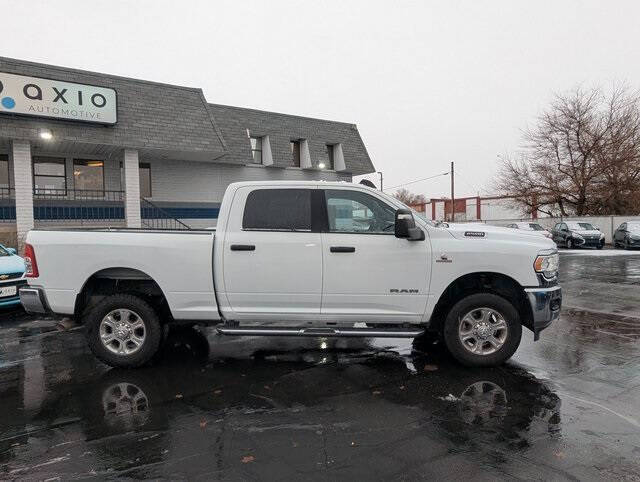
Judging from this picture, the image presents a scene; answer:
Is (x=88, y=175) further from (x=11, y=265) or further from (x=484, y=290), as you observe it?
(x=484, y=290)

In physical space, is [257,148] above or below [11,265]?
above

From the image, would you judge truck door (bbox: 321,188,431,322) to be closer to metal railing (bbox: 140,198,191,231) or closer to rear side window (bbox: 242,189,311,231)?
rear side window (bbox: 242,189,311,231)

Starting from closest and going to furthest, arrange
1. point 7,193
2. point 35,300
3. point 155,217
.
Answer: point 35,300
point 7,193
point 155,217

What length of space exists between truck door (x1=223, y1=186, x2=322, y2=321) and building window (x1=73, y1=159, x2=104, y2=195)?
15622 millimetres

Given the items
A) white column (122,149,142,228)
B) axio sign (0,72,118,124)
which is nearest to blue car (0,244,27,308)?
axio sign (0,72,118,124)

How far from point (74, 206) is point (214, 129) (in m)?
6.20

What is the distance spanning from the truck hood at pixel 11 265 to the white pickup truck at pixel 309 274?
3.57 metres

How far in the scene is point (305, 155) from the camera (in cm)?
2328

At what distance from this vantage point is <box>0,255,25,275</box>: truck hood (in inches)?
325

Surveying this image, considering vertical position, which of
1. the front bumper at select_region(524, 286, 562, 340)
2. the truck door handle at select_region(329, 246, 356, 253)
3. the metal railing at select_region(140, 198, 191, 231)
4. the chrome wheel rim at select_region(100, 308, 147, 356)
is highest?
the metal railing at select_region(140, 198, 191, 231)

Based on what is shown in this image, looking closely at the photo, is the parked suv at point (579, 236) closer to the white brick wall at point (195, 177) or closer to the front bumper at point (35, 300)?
the white brick wall at point (195, 177)

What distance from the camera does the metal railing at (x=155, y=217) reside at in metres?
19.4

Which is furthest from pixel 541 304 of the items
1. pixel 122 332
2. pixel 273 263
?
pixel 122 332

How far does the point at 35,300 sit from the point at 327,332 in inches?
132
